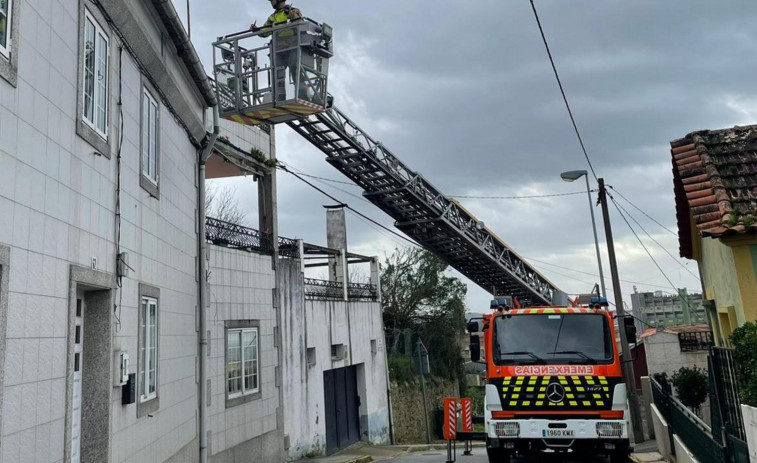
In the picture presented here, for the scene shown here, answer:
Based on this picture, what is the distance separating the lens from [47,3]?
5574mm

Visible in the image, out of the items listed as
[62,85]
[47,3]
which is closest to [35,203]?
[62,85]

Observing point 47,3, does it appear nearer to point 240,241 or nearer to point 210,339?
point 210,339

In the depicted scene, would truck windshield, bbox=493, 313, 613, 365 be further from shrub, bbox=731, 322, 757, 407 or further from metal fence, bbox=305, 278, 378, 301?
metal fence, bbox=305, 278, 378, 301

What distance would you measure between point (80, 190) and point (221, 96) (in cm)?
760

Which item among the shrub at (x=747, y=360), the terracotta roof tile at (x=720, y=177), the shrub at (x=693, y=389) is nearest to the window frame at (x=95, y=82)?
the shrub at (x=747, y=360)

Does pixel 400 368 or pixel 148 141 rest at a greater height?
pixel 148 141

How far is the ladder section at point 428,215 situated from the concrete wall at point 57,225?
326 inches

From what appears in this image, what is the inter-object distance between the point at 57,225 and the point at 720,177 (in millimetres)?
8727

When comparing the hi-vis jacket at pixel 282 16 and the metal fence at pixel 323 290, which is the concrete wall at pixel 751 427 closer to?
the hi-vis jacket at pixel 282 16

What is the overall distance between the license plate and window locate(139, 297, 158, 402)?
6097 millimetres

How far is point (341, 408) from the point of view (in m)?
19.0

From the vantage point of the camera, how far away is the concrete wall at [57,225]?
4.91 m

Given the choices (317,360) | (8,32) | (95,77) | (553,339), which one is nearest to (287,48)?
(95,77)

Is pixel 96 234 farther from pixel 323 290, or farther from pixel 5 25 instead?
pixel 323 290
